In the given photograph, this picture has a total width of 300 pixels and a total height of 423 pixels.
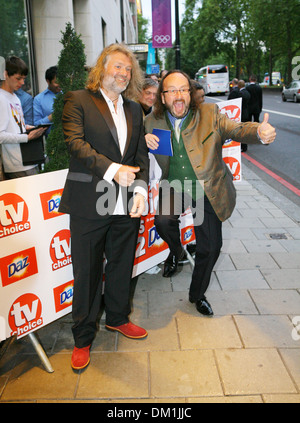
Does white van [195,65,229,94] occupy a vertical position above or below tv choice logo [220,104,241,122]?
above

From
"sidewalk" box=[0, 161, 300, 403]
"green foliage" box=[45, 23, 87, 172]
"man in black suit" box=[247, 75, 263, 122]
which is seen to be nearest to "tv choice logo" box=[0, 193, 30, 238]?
"sidewalk" box=[0, 161, 300, 403]

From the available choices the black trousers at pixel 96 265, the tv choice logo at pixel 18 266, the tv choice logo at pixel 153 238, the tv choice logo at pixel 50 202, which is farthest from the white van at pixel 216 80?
the tv choice logo at pixel 18 266

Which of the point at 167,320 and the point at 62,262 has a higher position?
the point at 62,262

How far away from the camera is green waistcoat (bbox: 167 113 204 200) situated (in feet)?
9.96

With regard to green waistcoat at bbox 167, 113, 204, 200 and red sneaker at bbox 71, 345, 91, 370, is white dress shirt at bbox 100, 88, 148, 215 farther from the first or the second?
red sneaker at bbox 71, 345, 91, 370

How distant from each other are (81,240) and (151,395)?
107 centimetres

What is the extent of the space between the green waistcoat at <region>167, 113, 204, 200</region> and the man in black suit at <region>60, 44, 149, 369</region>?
0.38 metres

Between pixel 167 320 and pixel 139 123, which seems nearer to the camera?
pixel 139 123

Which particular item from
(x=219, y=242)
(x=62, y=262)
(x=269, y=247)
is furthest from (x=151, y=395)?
(x=269, y=247)

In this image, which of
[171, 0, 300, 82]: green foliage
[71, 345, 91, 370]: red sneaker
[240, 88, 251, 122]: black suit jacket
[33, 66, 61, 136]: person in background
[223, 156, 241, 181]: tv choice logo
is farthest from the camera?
[171, 0, 300, 82]: green foliage

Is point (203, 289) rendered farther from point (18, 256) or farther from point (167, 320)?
point (18, 256)

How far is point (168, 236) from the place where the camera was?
3510mm

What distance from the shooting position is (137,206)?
2.51 meters

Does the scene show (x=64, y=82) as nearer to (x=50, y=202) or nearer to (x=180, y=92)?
(x=180, y=92)
